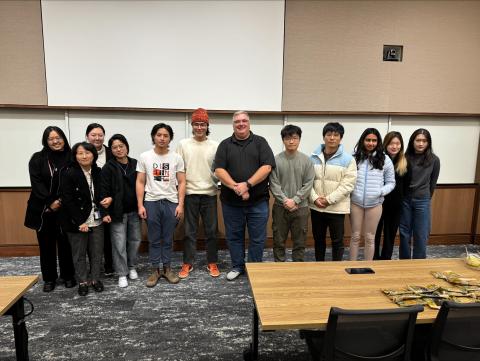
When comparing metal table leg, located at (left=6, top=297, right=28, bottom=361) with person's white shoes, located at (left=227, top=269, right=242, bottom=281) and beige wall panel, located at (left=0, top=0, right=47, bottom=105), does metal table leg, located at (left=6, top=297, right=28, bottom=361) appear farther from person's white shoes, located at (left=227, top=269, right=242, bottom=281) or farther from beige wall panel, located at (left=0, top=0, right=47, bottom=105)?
beige wall panel, located at (left=0, top=0, right=47, bottom=105)

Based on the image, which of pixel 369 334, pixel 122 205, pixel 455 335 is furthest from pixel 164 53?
pixel 455 335

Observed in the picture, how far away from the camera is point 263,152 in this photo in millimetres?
3326

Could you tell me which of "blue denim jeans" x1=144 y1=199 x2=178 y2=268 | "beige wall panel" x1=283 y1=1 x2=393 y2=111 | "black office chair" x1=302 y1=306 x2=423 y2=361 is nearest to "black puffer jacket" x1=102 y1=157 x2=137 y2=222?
"blue denim jeans" x1=144 y1=199 x2=178 y2=268

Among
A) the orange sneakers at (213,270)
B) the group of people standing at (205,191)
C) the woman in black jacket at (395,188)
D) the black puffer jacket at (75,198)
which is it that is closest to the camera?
the black puffer jacket at (75,198)

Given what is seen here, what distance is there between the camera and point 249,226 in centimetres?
347

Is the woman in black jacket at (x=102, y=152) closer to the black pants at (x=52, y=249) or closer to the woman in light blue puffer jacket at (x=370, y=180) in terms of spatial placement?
the black pants at (x=52, y=249)

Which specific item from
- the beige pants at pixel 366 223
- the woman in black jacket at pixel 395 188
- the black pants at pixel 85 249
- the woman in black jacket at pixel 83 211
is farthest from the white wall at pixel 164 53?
the beige pants at pixel 366 223

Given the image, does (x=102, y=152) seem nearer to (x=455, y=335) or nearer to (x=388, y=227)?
(x=388, y=227)

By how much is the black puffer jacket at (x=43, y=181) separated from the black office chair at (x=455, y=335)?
2.89 meters

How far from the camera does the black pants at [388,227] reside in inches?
143

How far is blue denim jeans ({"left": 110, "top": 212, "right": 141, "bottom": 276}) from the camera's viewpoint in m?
3.37

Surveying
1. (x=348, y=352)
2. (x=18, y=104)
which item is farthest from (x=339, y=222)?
(x=18, y=104)

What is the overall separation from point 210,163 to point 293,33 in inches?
73.5

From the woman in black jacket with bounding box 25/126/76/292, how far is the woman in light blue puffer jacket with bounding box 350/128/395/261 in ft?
8.66
